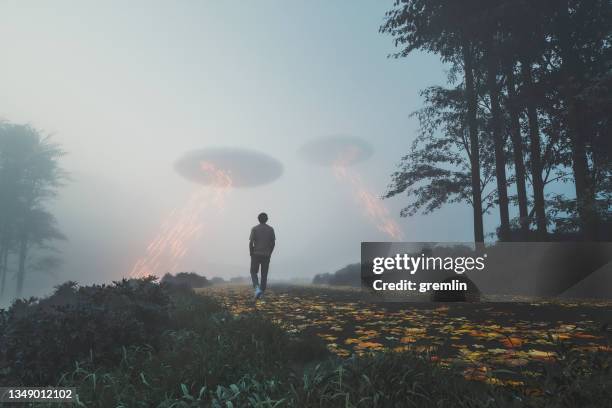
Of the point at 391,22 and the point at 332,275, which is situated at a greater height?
the point at 391,22

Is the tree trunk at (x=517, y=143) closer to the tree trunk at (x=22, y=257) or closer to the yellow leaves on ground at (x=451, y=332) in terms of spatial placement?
the yellow leaves on ground at (x=451, y=332)

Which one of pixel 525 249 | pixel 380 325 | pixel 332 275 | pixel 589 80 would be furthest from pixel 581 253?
pixel 332 275

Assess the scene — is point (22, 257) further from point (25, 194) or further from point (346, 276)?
point (346, 276)

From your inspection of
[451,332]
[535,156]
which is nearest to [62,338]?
[451,332]

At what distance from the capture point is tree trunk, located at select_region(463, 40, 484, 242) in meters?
15.7

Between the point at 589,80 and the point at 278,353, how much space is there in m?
14.0

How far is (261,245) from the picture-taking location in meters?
11.2

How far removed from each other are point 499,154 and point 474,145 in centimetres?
115

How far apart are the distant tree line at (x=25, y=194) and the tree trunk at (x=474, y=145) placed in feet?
124

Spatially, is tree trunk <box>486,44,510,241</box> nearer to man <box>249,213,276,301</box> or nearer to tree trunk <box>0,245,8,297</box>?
man <box>249,213,276,301</box>

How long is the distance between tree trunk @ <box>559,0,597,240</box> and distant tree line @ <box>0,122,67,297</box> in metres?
41.3

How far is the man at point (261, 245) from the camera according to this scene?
36.8 feet

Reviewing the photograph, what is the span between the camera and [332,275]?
906 inches

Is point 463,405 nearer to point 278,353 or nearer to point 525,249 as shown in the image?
point 278,353
